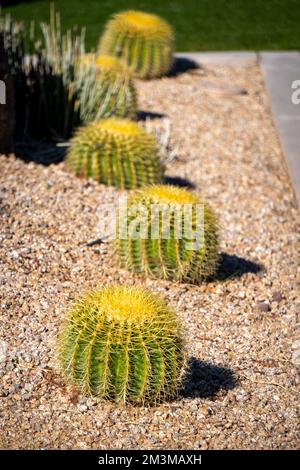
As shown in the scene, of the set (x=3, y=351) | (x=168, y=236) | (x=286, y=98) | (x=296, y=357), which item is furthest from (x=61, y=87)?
(x=296, y=357)

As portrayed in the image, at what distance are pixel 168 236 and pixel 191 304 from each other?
0.44 m

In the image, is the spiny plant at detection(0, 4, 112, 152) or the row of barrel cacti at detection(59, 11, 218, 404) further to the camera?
the spiny plant at detection(0, 4, 112, 152)

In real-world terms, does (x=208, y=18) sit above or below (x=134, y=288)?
below

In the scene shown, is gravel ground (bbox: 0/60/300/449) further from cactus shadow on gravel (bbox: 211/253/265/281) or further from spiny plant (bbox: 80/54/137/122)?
spiny plant (bbox: 80/54/137/122)

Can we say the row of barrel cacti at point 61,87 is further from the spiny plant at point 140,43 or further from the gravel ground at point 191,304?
the spiny plant at point 140,43

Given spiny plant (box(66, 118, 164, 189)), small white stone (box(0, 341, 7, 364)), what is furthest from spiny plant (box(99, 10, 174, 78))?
small white stone (box(0, 341, 7, 364))

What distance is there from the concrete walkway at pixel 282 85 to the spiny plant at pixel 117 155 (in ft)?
4.33

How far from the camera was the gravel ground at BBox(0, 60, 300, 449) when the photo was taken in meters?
4.12

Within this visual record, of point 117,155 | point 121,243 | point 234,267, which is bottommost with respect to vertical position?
point 234,267

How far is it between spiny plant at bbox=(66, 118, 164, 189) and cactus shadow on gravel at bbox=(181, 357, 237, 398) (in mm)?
2287

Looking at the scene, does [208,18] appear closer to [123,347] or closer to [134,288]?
[134,288]

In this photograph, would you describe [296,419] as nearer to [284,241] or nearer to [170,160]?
[284,241]

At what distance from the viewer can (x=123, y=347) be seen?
4.04 metres

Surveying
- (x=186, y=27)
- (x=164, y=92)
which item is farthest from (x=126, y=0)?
(x=164, y=92)
